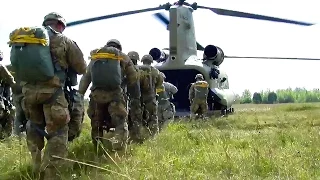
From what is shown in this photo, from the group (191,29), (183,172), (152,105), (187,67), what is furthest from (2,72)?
(191,29)

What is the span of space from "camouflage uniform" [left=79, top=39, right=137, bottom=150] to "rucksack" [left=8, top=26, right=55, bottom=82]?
59.3 inches

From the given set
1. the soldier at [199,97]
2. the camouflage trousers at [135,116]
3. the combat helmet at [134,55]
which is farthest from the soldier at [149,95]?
the soldier at [199,97]

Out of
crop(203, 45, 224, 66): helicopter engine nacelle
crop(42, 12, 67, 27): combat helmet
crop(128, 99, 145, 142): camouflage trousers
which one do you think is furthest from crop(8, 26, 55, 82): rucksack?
crop(203, 45, 224, 66): helicopter engine nacelle

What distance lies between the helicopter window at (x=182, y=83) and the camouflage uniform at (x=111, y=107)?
977 centimetres

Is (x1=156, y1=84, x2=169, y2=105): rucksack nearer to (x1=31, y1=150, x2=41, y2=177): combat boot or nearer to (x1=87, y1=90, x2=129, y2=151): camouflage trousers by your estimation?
(x1=87, y1=90, x2=129, y2=151): camouflage trousers

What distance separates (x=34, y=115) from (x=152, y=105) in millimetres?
3915

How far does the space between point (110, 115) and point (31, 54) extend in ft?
6.09

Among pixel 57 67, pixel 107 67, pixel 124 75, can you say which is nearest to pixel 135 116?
pixel 124 75

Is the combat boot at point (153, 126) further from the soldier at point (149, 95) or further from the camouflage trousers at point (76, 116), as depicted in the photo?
the camouflage trousers at point (76, 116)

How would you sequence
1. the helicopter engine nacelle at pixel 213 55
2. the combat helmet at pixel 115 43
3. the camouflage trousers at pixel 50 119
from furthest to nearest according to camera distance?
the helicopter engine nacelle at pixel 213 55
the combat helmet at pixel 115 43
the camouflage trousers at pixel 50 119

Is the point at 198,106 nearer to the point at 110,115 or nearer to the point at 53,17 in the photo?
the point at 110,115

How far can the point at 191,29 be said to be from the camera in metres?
16.6

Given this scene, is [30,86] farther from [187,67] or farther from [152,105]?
[187,67]

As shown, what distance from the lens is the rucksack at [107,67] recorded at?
5.82 meters
